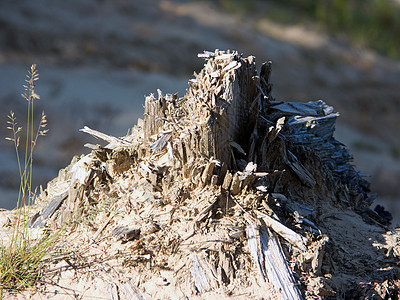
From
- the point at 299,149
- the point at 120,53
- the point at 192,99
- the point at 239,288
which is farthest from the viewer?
the point at 120,53

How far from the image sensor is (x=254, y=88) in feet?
8.99

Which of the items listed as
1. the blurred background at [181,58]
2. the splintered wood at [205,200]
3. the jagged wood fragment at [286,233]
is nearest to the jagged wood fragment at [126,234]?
the splintered wood at [205,200]

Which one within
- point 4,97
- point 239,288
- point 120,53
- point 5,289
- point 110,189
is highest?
point 120,53

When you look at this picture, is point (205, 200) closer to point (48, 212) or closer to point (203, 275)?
point (203, 275)

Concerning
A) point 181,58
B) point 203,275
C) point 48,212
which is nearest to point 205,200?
point 203,275

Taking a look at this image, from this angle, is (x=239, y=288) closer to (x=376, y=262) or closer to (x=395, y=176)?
(x=376, y=262)

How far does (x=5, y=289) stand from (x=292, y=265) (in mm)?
1476

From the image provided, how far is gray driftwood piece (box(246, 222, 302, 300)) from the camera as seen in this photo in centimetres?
231

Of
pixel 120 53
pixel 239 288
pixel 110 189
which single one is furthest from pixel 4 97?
pixel 239 288

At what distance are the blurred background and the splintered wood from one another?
4916 millimetres

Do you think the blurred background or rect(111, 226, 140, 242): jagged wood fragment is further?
the blurred background

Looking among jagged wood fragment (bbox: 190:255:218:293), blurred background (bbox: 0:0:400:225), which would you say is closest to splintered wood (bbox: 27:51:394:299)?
jagged wood fragment (bbox: 190:255:218:293)

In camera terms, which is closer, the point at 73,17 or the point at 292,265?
the point at 292,265

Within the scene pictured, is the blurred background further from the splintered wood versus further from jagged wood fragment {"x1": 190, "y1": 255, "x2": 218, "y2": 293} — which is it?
jagged wood fragment {"x1": 190, "y1": 255, "x2": 218, "y2": 293}
